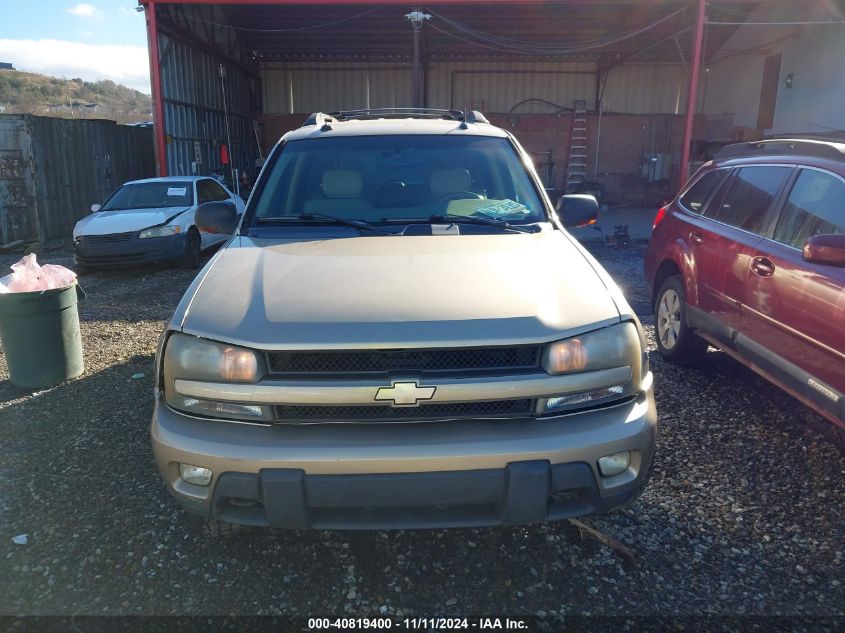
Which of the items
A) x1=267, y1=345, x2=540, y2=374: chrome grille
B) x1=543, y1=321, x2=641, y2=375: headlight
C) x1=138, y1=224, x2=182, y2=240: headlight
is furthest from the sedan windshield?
x1=543, y1=321, x2=641, y2=375: headlight

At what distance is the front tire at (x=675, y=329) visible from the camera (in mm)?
4840

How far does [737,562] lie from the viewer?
8.81 feet

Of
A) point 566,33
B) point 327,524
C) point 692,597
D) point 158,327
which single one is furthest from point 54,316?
point 566,33

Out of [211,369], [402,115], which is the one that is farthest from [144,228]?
[211,369]

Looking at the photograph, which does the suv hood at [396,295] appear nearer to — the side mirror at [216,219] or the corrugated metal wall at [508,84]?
the side mirror at [216,219]

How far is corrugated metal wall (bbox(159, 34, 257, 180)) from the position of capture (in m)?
13.7

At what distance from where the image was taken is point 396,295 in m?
2.44

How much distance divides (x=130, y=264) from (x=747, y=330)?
822 centimetres

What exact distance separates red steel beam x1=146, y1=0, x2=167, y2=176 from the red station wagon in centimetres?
1004

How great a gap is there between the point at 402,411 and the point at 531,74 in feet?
69.1

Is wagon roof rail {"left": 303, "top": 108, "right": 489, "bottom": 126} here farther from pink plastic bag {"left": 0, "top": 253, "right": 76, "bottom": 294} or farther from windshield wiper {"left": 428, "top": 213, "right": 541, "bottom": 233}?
pink plastic bag {"left": 0, "top": 253, "right": 76, "bottom": 294}

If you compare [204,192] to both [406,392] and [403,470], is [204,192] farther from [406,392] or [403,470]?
[403,470]

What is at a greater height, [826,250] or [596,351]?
[826,250]

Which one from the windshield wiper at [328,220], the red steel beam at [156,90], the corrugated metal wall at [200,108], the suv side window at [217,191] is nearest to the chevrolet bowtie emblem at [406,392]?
the windshield wiper at [328,220]
